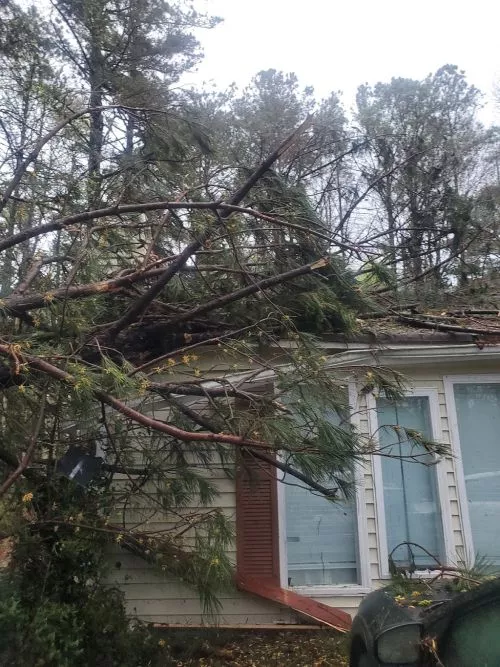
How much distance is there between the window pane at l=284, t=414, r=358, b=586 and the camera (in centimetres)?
555

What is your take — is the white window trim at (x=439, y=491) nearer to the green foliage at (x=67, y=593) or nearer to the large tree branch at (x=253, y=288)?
the large tree branch at (x=253, y=288)

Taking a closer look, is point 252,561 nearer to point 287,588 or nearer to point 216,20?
point 287,588

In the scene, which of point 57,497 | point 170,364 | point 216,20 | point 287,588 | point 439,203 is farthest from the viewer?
point 216,20

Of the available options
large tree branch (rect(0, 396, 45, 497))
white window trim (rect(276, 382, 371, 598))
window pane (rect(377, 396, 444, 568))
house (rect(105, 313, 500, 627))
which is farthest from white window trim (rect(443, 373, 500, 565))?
large tree branch (rect(0, 396, 45, 497))

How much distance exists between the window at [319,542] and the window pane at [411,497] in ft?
1.20

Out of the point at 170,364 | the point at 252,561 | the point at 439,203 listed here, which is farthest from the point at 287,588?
the point at 439,203

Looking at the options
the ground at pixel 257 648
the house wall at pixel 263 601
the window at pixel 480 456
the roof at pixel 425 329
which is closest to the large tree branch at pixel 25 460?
the ground at pixel 257 648

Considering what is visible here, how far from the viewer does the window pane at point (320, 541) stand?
5.55 meters

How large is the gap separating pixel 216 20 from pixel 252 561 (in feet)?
30.8

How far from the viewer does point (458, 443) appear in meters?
5.63

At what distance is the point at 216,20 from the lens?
10852 mm

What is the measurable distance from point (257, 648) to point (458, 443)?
2.57 metres

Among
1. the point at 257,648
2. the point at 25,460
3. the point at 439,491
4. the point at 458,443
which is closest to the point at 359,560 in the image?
the point at 439,491

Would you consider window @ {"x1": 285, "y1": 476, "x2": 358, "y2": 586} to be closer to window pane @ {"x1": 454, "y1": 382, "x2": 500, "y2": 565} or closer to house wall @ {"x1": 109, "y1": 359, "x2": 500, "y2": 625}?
house wall @ {"x1": 109, "y1": 359, "x2": 500, "y2": 625}
